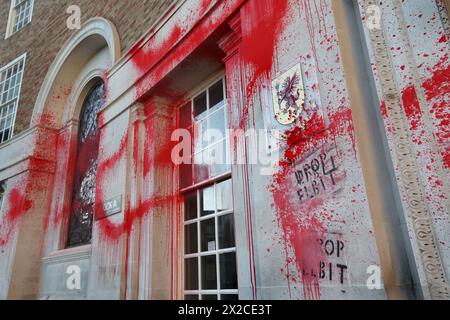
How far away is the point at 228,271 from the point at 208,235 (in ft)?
1.69

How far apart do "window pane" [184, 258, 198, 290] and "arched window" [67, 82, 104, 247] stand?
2486mm

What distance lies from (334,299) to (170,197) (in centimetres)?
272

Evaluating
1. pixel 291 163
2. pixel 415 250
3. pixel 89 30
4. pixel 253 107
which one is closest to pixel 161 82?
pixel 253 107

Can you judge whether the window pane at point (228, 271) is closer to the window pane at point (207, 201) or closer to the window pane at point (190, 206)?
the window pane at point (207, 201)

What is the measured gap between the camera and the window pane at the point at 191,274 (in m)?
3.86

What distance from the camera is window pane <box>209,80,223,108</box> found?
4129 mm

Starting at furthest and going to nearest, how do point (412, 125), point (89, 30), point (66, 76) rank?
point (66, 76)
point (89, 30)
point (412, 125)

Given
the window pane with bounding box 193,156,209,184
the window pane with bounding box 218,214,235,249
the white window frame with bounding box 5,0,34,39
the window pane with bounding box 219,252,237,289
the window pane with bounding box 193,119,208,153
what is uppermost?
the white window frame with bounding box 5,0,34,39

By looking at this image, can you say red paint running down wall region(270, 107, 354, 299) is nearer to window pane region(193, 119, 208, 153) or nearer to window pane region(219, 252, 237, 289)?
window pane region(219, 252, 237, 289)

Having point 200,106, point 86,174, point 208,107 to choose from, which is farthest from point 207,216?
point 86,174

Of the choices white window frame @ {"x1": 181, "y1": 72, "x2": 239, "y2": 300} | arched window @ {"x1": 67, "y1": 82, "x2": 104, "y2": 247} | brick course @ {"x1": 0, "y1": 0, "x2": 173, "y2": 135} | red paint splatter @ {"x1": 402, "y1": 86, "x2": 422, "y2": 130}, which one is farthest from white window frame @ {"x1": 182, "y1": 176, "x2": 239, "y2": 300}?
brick course @ {"x1": 0, "y1": 0, "x2": 173, "y2": 135}

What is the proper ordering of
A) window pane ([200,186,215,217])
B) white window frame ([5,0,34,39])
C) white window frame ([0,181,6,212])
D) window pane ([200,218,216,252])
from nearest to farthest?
window pane ([200,218,216,252]) < window pane ([200,186,215,217]) < white window frame ([0,181,6,212]) < white window frame ([5,0,34,39])

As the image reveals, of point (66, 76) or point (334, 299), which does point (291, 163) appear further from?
point (66, 76)
